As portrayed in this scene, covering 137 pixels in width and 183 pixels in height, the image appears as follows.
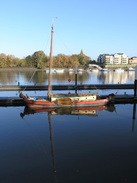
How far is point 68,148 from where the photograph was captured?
1558cm

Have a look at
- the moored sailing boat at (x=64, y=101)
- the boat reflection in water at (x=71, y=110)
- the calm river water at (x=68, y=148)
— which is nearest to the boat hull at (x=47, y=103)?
the moored sailing boat at (x=64, y=101)

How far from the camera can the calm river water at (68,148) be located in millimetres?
11805

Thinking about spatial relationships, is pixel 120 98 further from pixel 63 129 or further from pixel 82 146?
pixel 82 146

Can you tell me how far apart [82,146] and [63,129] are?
15.8 ft

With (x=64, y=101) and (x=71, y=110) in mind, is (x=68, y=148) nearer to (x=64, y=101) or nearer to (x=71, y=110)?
(x=71, y=110)

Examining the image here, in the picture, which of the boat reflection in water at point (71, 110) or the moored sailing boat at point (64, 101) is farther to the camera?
the moored sailing boat at point (64, 101)

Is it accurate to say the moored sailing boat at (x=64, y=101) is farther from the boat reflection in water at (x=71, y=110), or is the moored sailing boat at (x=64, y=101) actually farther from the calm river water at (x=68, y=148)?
the calm river water at (x=68, y=148)

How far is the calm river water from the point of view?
1180 cm

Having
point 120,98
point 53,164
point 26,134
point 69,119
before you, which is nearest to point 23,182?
point 53,164

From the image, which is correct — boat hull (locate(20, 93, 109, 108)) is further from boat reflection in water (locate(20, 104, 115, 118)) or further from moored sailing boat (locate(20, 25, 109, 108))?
boat reflection in water (locate(20, 104, 115, 118))

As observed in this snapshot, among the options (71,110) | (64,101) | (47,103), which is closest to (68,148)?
(71,110)

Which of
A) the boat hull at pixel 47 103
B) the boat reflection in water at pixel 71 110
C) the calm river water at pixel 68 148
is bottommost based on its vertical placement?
the calm river water at pixel 68 148

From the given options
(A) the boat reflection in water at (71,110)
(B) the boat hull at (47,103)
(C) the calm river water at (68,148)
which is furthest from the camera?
(B) the boat hull at (47,103)

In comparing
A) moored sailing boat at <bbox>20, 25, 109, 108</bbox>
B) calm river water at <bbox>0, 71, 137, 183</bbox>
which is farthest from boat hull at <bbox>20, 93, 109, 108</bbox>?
calm river water at <bbox>0, 71, 137, 183</bbox>
